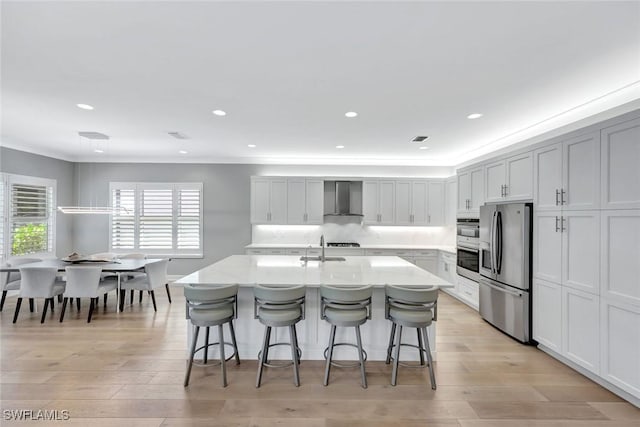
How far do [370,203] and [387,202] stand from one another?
372 millimetres

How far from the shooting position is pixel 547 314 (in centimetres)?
332

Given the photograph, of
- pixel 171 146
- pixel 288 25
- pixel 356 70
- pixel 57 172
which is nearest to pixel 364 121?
pixel 356 70

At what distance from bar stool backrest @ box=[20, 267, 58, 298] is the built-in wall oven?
20.2 ft

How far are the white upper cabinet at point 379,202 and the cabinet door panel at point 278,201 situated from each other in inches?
67.0

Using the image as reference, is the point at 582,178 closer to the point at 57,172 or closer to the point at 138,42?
the point at 138,42

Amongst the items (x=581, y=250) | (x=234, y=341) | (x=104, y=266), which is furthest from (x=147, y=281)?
(x=581, y=250)

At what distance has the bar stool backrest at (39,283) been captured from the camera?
166 inches

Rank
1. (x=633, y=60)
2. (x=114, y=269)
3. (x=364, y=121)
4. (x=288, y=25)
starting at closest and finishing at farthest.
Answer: (x=288, y=25) → (x=633, y=60) → (x=364, y=121) → (x=114, y=269)

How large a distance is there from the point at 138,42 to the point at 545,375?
4576 mm

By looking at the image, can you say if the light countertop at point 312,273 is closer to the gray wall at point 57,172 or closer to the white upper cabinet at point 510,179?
the white upper cabinet at point 510,179

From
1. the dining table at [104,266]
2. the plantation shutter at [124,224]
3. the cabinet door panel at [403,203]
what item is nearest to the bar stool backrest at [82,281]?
the dining table at [104,266]

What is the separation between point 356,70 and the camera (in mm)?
2631

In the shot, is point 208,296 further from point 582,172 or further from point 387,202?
point 387,202

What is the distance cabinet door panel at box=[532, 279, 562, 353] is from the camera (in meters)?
3.17
